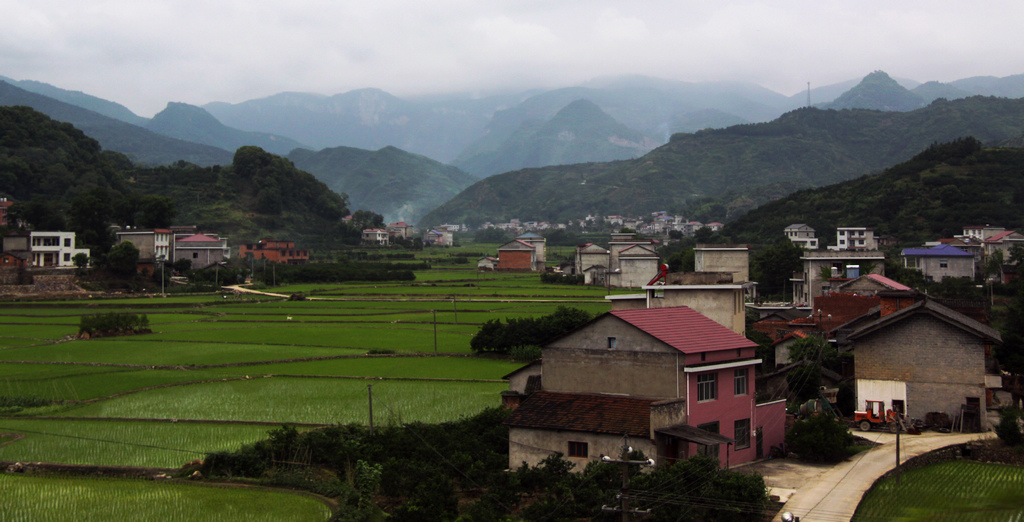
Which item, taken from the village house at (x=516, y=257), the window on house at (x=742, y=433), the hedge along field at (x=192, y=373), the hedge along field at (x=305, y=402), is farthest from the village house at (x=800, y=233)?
the window on house at (x=742, y=433)

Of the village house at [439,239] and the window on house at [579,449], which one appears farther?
the village house at [439,239]

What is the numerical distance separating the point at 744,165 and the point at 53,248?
127 meters

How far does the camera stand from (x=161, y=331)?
35031 mm

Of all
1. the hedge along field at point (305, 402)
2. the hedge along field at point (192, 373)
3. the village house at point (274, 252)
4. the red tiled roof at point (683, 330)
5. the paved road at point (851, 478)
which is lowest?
the paved road at point (851, 478)

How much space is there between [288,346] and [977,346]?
23841 millimetres

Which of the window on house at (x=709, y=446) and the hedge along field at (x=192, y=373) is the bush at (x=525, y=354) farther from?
the window on house at (x=709, y=446)

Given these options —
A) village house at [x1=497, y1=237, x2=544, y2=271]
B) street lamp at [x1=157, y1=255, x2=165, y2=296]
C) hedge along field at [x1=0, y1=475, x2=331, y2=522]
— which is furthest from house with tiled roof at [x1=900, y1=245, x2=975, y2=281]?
street lamp at [x1=157, y1=255, x2=165, y2=296]

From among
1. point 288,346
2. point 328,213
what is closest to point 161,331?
point 288,346

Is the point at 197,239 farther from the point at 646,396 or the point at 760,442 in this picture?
the point at 760,442

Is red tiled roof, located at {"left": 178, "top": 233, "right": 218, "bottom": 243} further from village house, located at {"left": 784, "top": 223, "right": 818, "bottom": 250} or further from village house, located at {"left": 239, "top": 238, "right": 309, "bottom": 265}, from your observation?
village house, located at {"left": 784, "top": 223, "right": 818, "bottom": 250}

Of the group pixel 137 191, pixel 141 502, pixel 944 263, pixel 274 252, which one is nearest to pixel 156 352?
pixel 141 502

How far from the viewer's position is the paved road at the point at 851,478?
1232cm

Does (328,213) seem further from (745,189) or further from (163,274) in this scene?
(745,189)

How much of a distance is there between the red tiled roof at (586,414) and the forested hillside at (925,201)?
55.2 meters
